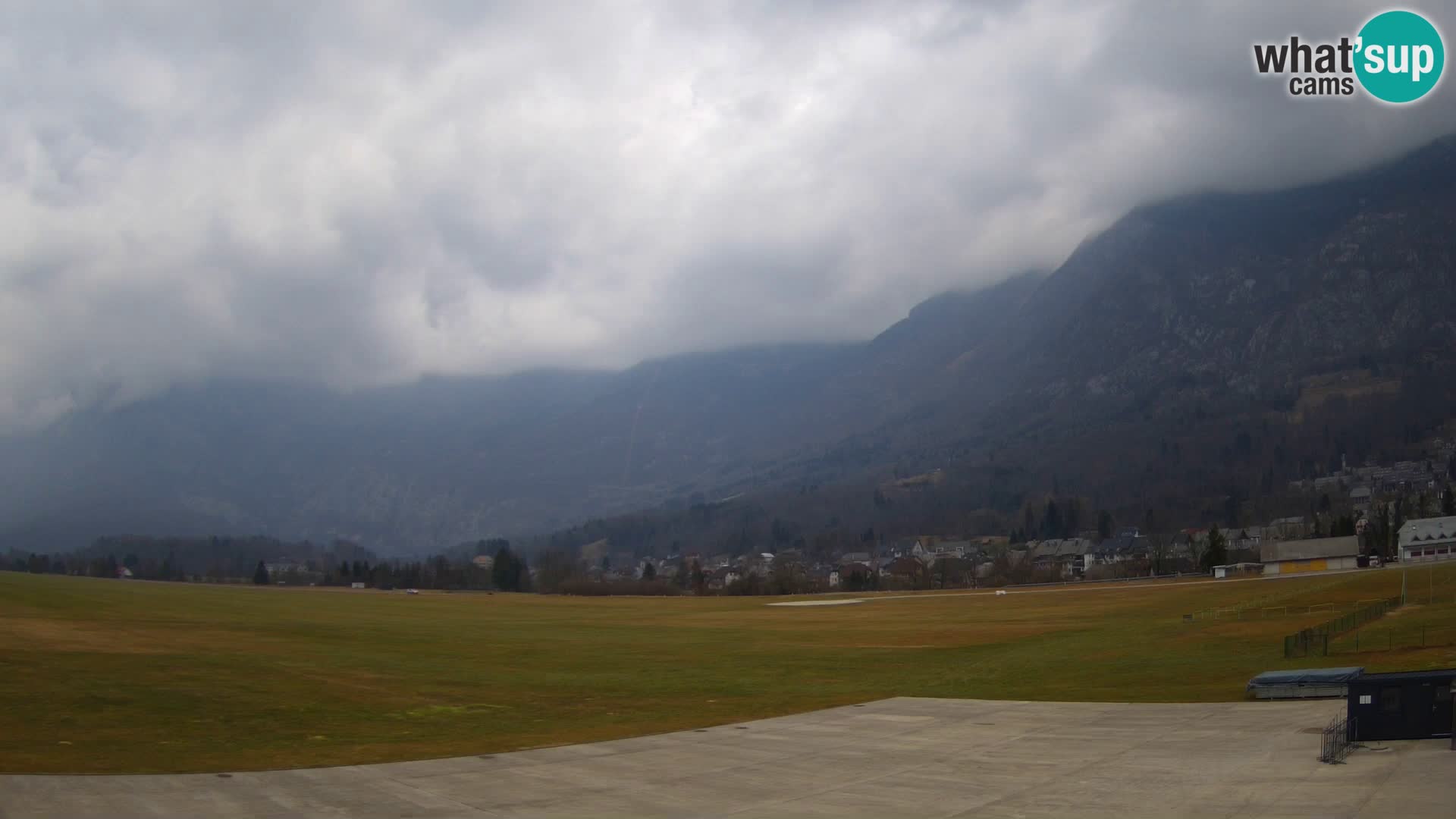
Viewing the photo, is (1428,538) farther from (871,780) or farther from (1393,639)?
(871,780)

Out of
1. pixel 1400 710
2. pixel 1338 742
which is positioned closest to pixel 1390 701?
pixel 1400 710

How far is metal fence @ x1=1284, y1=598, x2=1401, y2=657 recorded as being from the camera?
45.9 m

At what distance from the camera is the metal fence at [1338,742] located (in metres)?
25.0

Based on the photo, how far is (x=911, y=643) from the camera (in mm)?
63938

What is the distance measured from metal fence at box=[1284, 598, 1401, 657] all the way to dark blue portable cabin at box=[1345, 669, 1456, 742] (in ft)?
65.4

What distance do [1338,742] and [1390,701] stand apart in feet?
6.43

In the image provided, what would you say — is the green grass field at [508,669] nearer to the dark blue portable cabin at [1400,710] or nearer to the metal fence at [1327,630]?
the metal fence at [1327,630]

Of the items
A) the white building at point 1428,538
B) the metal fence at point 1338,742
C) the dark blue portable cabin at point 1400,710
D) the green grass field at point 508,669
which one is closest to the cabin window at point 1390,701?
the dark blue portable cabin at point 1400,710

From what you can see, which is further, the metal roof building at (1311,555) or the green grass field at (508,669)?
the metal roof building at (1311,555)

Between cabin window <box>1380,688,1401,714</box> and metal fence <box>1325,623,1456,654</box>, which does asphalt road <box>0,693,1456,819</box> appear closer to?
cabin window <box>1380,688,1401,714</box>

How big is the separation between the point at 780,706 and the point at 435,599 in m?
110

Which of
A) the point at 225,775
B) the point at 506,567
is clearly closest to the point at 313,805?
the point at 225,775

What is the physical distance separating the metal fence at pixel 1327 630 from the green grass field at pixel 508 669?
5.12 feet

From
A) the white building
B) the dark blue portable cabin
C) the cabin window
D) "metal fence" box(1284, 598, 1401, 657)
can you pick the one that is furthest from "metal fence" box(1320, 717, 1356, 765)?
the white building
